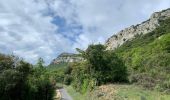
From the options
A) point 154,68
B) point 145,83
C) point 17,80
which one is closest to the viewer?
point 17,80

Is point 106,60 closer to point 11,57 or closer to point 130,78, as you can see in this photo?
point 130,78

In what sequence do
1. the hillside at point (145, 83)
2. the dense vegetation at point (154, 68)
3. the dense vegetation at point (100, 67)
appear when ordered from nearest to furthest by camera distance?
the hillside at point (145, 83) → the dense vegetation at point (154, 68) → the dense vegetation at point (100, 67)

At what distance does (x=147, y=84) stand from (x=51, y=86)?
11324mm

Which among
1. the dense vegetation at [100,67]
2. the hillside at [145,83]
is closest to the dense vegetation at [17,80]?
the hillside at [145,83]

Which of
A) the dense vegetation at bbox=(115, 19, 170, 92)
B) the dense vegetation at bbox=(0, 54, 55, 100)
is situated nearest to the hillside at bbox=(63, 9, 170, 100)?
the dense vegetation at bbox=(115, 19, 170, 92)

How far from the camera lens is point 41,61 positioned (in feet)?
189

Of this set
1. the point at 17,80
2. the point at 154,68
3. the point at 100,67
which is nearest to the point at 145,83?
the point at 100,67

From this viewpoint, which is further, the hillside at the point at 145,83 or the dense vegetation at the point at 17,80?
the dense vegetation at the point at 17,80

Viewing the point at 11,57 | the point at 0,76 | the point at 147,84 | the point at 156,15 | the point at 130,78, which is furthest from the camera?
the point at 156,15

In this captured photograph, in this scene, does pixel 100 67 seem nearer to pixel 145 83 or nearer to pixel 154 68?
pixel 154 68

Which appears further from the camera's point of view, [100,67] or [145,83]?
[100,67]

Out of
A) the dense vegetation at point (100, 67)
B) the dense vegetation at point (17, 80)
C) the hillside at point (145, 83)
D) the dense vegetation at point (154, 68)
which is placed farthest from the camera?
the dense vegetation at point (100, 67)

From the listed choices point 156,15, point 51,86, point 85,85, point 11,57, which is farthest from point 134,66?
point 156,15

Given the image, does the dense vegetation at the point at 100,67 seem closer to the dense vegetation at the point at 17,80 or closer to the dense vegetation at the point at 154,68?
the dense vegetation at the point at 154,68
